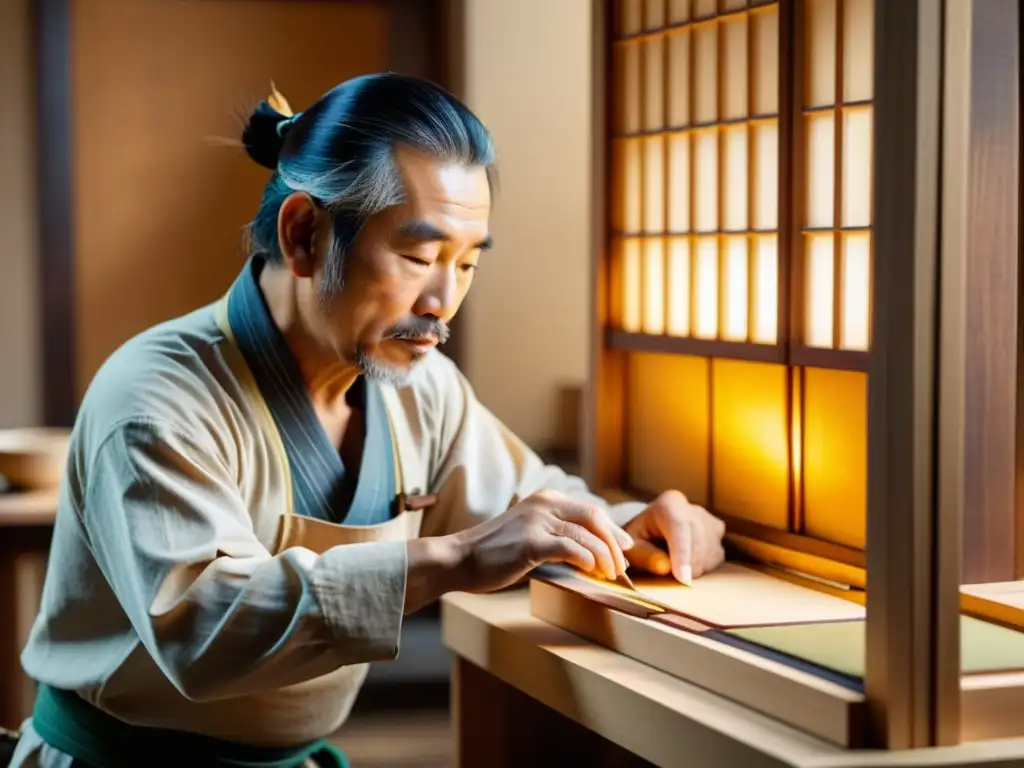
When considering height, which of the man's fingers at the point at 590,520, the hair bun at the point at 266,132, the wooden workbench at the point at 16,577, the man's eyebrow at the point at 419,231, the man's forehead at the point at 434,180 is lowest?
the wooden workbench at the point at 16,577

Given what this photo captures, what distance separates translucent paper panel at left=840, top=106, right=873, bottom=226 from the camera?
225 cm

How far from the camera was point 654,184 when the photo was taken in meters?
2.82

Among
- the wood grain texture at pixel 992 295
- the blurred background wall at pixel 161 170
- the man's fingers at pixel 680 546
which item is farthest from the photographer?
the blurred background wall at pixel 161 170

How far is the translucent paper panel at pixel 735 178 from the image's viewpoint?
2545mm

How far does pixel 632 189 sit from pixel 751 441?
→ 0.60 meters

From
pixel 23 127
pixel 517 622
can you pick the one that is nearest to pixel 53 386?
pixel 23 127

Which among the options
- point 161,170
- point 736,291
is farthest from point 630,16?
point 161,170

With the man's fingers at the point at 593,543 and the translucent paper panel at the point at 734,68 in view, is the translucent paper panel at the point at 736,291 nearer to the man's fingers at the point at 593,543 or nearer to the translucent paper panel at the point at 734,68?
the translucent paper panel at the point at 734,68

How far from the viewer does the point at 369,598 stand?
6.35 ft

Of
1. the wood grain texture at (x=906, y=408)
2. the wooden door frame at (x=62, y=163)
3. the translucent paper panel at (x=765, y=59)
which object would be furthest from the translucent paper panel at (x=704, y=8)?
the wooden door frame at (x=62, y=163)

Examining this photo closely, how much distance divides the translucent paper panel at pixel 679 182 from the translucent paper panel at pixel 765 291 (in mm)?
233

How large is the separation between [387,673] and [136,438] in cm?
342

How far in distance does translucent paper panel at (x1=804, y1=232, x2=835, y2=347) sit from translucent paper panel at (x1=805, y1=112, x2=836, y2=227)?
34 millimetres

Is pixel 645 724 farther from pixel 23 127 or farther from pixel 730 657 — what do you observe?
pixel 23 127
